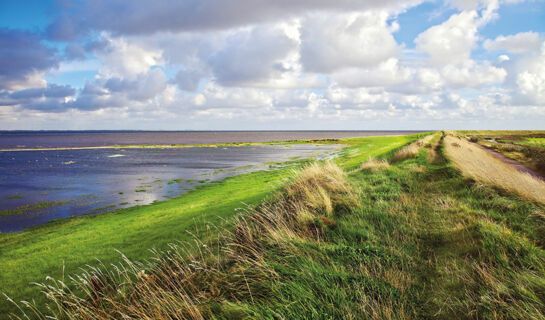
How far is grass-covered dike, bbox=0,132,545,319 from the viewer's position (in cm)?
385

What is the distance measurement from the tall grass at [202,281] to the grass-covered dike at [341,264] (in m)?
0.04

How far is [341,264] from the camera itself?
16.1 ft

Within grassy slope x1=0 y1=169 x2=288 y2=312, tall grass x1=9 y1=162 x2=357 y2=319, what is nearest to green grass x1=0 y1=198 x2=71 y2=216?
grassy slope x1=0 y1=169 x2=288 y2=312

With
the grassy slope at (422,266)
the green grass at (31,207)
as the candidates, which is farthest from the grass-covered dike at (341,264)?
the green grass at (31,207)

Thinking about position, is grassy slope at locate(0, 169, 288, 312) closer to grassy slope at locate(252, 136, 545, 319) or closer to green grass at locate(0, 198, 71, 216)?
green grass at locate(0, 198, 71, 216)

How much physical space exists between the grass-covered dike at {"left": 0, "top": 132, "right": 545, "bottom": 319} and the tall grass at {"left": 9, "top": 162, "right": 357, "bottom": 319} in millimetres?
39

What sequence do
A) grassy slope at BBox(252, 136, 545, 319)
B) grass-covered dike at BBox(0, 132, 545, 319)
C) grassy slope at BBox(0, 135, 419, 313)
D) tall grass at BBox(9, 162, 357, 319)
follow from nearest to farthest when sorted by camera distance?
grassy slope at BBox(252, 136, 545, 319), grass-covered dike at BBox(0, 132, 545, 319), tall grass at BBox(9, 162, 357, 319), grassy slope at BBox(0, 135, 419, 313)

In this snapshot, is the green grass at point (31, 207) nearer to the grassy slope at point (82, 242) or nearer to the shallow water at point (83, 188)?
the shallow water at point (83, 188)

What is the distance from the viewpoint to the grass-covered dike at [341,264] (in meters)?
3.85

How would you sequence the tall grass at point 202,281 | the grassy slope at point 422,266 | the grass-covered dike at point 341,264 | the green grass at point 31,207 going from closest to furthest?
the grassy slope at point 422,266 < the grass-covered dike at point 341,264 < the tall grass at point 202,281 < the green grass at point 31,207

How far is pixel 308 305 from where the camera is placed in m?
3.73

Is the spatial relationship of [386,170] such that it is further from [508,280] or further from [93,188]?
[93,188]

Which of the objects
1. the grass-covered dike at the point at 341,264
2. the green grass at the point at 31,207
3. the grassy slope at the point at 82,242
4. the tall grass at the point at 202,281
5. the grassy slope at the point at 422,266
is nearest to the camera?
the grassy slope at the point at 422,266

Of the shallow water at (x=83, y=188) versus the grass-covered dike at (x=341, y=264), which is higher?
the grass-covered dike at (x=341, y=264)
